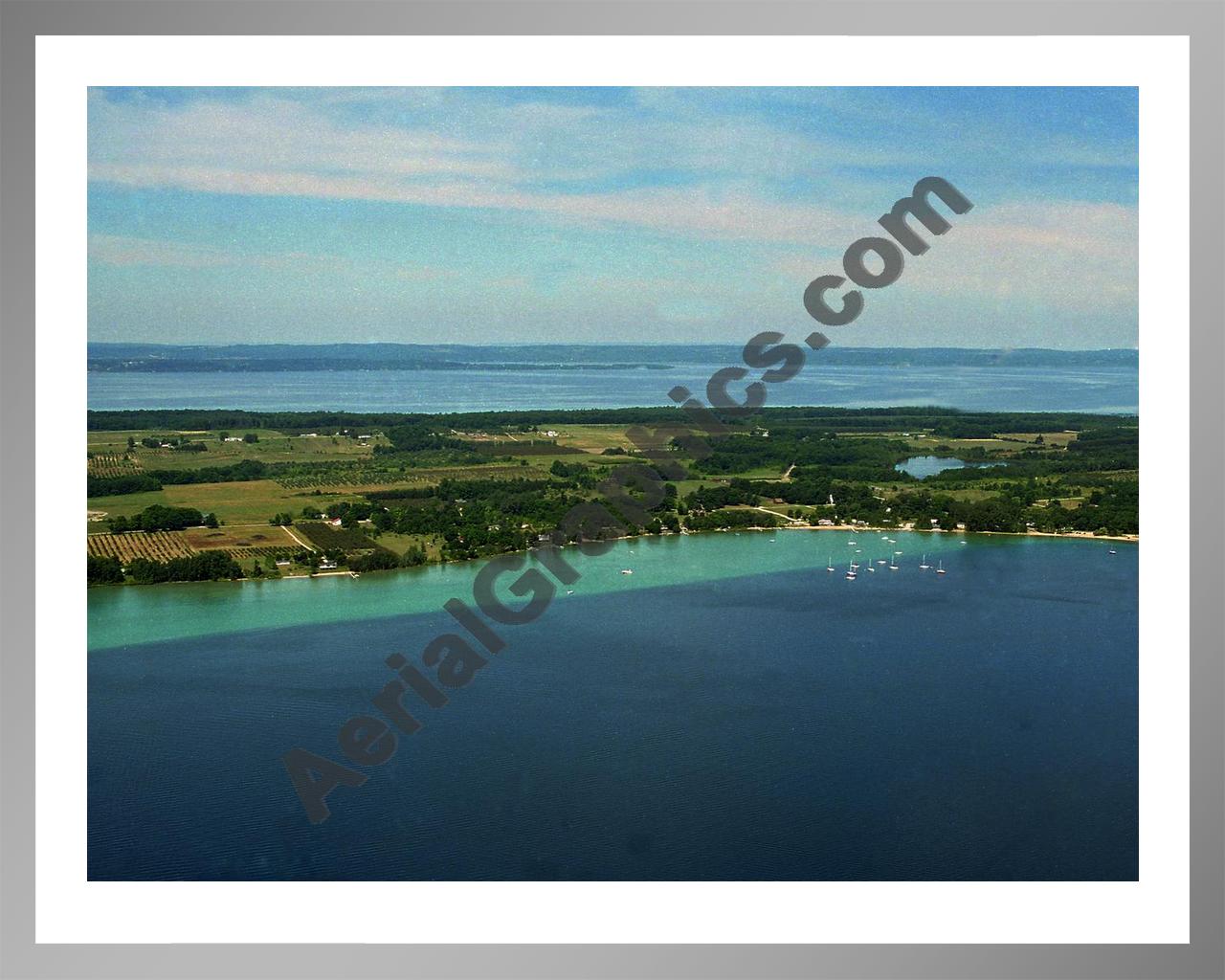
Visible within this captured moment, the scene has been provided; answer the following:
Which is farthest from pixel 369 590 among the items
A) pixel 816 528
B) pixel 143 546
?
pixel 816 528

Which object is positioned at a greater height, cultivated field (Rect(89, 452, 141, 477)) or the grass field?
the grass field

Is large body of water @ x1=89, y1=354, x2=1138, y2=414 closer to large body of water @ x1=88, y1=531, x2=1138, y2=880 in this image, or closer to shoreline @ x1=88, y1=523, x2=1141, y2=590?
shoreline @ x1=88, y1=523, x2=1141, y2=590

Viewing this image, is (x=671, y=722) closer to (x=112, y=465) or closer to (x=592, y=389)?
(x=592, y=389)

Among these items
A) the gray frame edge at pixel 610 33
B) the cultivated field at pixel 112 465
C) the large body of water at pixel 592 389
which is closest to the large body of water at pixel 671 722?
the cultivated field at pixel 112 465

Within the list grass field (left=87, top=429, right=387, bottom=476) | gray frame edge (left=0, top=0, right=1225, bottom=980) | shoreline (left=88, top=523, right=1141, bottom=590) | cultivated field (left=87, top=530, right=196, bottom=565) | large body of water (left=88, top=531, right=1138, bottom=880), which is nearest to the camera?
gray frame edge (left=0, top=0, right=1225, bottom=980)

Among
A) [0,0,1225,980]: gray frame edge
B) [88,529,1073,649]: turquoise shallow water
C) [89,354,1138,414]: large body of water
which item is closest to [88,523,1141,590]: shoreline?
[88,529,1073,649]: turquoise shallow water

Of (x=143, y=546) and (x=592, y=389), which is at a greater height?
(x=592, y=389)

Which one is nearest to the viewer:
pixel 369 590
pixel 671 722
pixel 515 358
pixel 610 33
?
pixel 610 33
